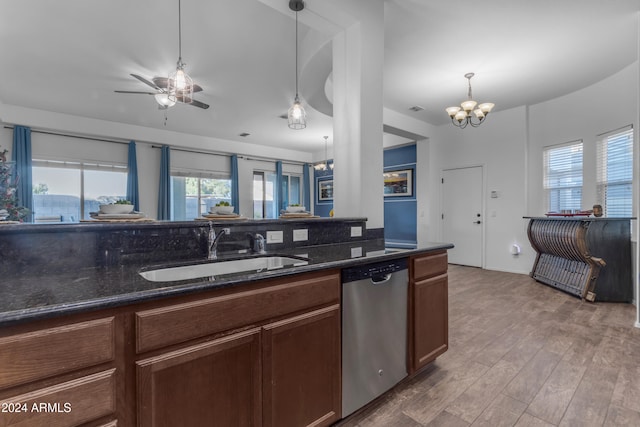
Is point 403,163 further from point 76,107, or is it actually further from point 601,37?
point 76,107

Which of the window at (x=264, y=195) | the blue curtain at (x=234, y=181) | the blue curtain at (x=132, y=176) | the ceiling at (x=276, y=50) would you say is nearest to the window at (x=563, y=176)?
the ceiling at (x=276, y=50)

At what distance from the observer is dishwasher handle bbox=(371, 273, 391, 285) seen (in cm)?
164

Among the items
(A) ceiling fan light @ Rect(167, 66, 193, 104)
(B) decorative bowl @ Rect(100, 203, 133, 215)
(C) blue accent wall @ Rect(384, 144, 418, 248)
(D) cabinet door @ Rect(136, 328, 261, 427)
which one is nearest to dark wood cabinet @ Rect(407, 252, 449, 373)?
(D) cabinet door @ Rect(136, 328, 261, 427)

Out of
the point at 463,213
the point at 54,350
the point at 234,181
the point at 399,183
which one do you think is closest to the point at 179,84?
the point at 54,350

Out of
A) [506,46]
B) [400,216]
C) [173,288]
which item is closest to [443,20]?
[506,46]

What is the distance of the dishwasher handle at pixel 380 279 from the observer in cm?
164

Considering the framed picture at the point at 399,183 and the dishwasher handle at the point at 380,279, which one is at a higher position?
the framed picture at the point at 399,183

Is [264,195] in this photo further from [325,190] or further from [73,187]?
[73,187]

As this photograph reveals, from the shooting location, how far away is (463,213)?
591 centimetres

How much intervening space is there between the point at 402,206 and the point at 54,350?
652 cm

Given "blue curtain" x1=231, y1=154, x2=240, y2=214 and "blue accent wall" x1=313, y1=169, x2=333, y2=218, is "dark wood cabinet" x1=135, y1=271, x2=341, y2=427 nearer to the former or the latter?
"blue curtain" x1=231, y1=154, x2=240, y2=214

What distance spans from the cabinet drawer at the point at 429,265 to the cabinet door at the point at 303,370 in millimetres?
671

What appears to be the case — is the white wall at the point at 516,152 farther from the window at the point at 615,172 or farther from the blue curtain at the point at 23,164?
the blue curtain at the point at 23,164

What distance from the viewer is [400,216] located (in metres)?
6.80
